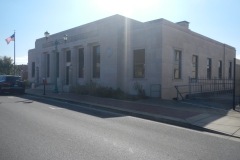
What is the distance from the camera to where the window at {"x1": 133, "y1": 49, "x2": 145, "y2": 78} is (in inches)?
810

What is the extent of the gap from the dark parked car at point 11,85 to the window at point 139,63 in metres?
10.6

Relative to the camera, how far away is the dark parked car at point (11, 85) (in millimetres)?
23297

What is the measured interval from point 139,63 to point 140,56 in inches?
21.9

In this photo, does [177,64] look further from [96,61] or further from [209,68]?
[96,61]

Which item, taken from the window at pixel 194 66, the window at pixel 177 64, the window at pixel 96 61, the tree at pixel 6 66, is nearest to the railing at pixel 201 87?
the window at pixel 194 66

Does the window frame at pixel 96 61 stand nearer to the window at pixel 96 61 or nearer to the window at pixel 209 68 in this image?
the window at pixel 96 61

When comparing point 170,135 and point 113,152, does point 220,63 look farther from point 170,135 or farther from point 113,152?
point 113,152

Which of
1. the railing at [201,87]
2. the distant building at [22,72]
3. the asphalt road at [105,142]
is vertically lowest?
the asphalt road at [105,142]

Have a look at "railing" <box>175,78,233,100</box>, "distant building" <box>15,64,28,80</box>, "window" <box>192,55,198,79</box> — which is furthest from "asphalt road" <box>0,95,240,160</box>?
"distant building" <box>15,64,28,80</box>

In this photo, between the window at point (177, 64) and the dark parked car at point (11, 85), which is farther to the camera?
the dark parked car at point (11, 85)

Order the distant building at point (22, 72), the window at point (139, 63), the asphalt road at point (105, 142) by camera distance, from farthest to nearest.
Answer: the distant building at point (22, 72)
the window at point (139, 63)
the asphalt road at point (105, 142)

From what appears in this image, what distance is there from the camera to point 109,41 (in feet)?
75.7

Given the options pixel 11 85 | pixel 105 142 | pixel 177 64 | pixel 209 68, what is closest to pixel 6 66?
pixel 11 85

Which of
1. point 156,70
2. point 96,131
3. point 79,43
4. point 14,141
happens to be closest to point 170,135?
point 96,131
